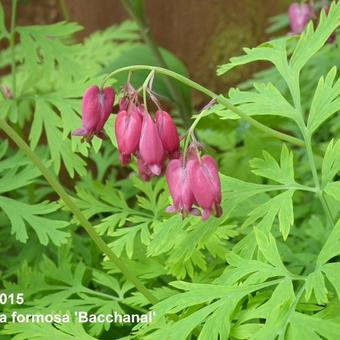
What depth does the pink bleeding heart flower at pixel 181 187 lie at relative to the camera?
1229mm

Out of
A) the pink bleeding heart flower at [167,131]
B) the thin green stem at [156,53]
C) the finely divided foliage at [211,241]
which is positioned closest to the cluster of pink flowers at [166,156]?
the pink bleeding heart flower at [167,131]

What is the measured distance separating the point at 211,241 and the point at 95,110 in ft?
1.23

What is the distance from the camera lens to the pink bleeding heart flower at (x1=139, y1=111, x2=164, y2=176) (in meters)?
1.22

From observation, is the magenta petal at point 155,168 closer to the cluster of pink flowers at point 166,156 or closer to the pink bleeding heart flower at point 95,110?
the cluster of pink flowers at point 166,156

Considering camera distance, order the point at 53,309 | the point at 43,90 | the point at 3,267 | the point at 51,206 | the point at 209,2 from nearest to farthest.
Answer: the point at 53,309
the point at 51,206
the point at 3,267
the point at 43,90
the point at 209,2

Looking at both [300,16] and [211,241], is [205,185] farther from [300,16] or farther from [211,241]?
[300,16]

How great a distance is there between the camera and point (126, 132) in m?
1.23

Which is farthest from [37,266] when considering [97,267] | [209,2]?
[209,2]

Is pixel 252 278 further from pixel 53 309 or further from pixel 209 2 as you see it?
pixel 209 2

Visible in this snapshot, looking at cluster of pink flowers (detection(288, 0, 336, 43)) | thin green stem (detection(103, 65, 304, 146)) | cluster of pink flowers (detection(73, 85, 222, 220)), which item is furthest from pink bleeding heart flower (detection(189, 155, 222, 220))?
cluster of pink flowers (detection(288, 0, 336, 43))

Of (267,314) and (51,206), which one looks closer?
(267,314)

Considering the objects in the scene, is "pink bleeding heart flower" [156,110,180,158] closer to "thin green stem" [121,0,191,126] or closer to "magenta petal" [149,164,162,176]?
"magenta petal" [149,164,162,176]

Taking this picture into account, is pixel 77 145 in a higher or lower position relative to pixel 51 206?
higher

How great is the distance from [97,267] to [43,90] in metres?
1.38
